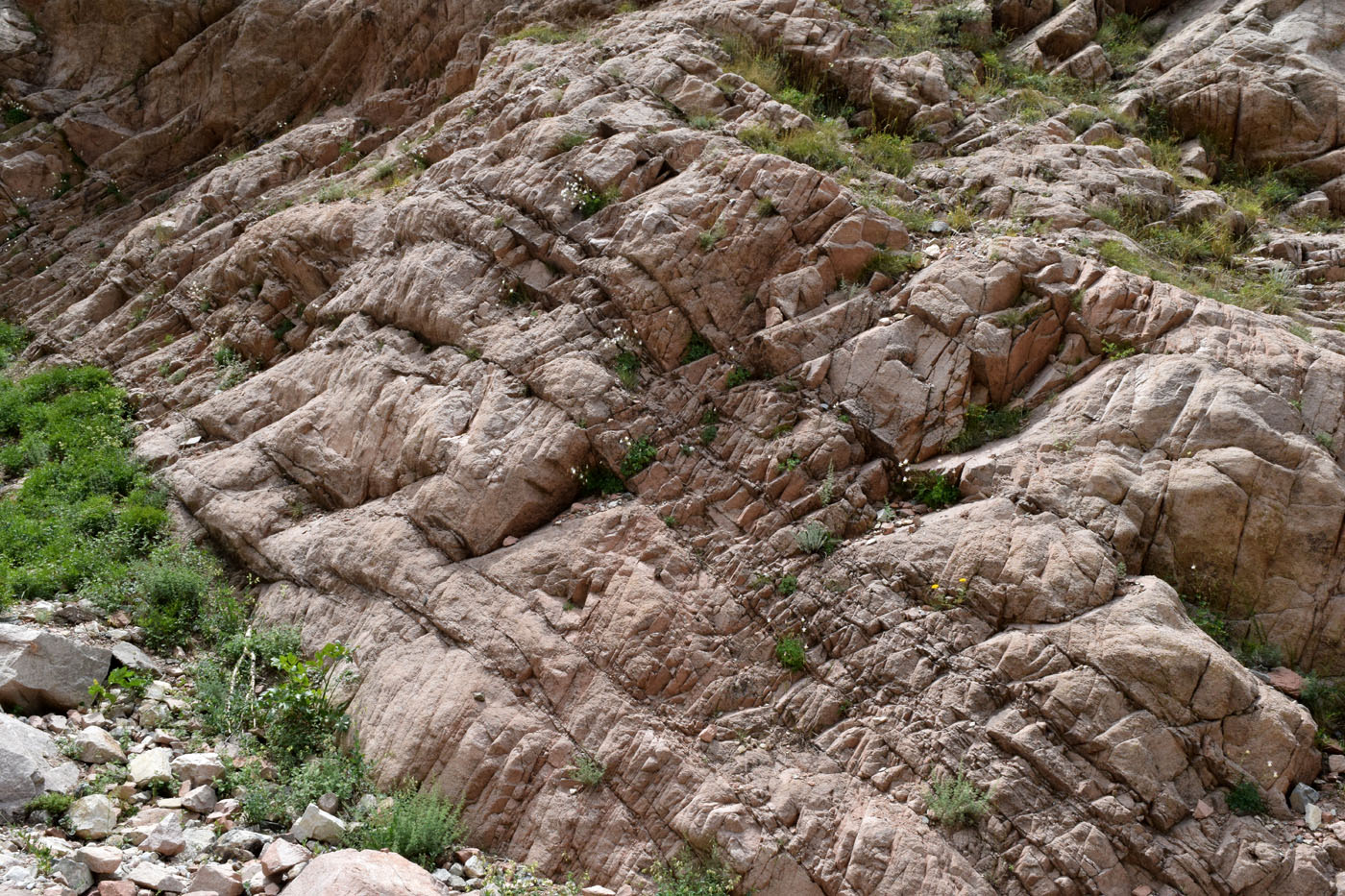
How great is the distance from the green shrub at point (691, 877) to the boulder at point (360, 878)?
5.69 feet

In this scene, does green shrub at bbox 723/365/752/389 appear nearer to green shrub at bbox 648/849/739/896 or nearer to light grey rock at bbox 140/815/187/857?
green shrub at bbox 648/849/739/896

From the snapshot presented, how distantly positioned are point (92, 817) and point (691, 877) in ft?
14.4

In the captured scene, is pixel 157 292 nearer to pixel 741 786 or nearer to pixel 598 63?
pixel 598 63

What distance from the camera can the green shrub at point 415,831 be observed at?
6.50 metres

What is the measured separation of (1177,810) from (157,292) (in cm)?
1507

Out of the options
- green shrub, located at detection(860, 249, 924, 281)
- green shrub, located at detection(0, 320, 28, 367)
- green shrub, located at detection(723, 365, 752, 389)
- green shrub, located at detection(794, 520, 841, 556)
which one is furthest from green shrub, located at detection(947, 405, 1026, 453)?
green shrub, located at detection(0, 320, 28, 367)

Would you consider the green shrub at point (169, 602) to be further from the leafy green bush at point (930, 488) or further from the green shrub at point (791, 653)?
the leafy green bush at point (930, 488)

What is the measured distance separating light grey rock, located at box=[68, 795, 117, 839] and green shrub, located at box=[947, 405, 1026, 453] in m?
7.56

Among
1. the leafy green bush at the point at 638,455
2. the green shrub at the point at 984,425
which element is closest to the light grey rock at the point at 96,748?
the leafy green bush at the point at 638,455

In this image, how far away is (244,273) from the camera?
1271 centimetres

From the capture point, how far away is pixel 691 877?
650 cm

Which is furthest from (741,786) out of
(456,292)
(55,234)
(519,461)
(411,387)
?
(55,234)

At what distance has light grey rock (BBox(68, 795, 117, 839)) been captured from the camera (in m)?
5.94

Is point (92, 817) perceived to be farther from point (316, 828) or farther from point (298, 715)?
point (298, 715)
